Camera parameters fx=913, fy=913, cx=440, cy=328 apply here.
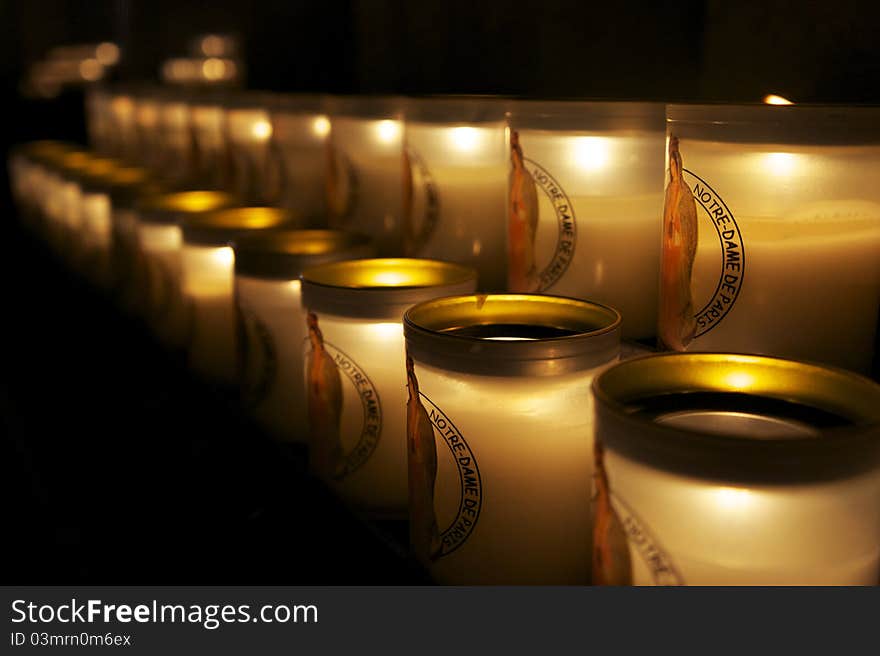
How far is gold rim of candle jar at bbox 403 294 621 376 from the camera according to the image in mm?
485

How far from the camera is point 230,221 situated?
3.39 ft

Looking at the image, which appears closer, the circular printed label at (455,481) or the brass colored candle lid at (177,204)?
the circular printed label at (455,481)

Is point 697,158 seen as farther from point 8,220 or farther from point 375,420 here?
point 8,220

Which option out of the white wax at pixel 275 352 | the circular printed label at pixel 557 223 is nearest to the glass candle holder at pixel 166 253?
the white wax at pixel 275 352

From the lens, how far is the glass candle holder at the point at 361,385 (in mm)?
641

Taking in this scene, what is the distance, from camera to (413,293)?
63 cm

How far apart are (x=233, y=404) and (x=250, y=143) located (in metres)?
0.48

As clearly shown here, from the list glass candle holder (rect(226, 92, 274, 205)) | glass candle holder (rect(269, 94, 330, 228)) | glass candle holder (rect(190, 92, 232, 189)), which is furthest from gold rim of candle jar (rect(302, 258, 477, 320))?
glass candle holder (rect(190, 92, 232, 189))

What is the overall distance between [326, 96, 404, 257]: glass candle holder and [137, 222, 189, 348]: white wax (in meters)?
0.23

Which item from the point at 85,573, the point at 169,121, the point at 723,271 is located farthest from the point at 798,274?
the point at 169,121

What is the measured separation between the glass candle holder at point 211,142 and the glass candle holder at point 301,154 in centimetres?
19

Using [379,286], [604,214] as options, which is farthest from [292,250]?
[604,214]

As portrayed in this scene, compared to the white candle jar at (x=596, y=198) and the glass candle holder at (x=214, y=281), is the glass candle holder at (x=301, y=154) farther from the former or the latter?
the white candle jar at (x=596, y=198)

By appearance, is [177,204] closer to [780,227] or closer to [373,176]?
[373,176]
